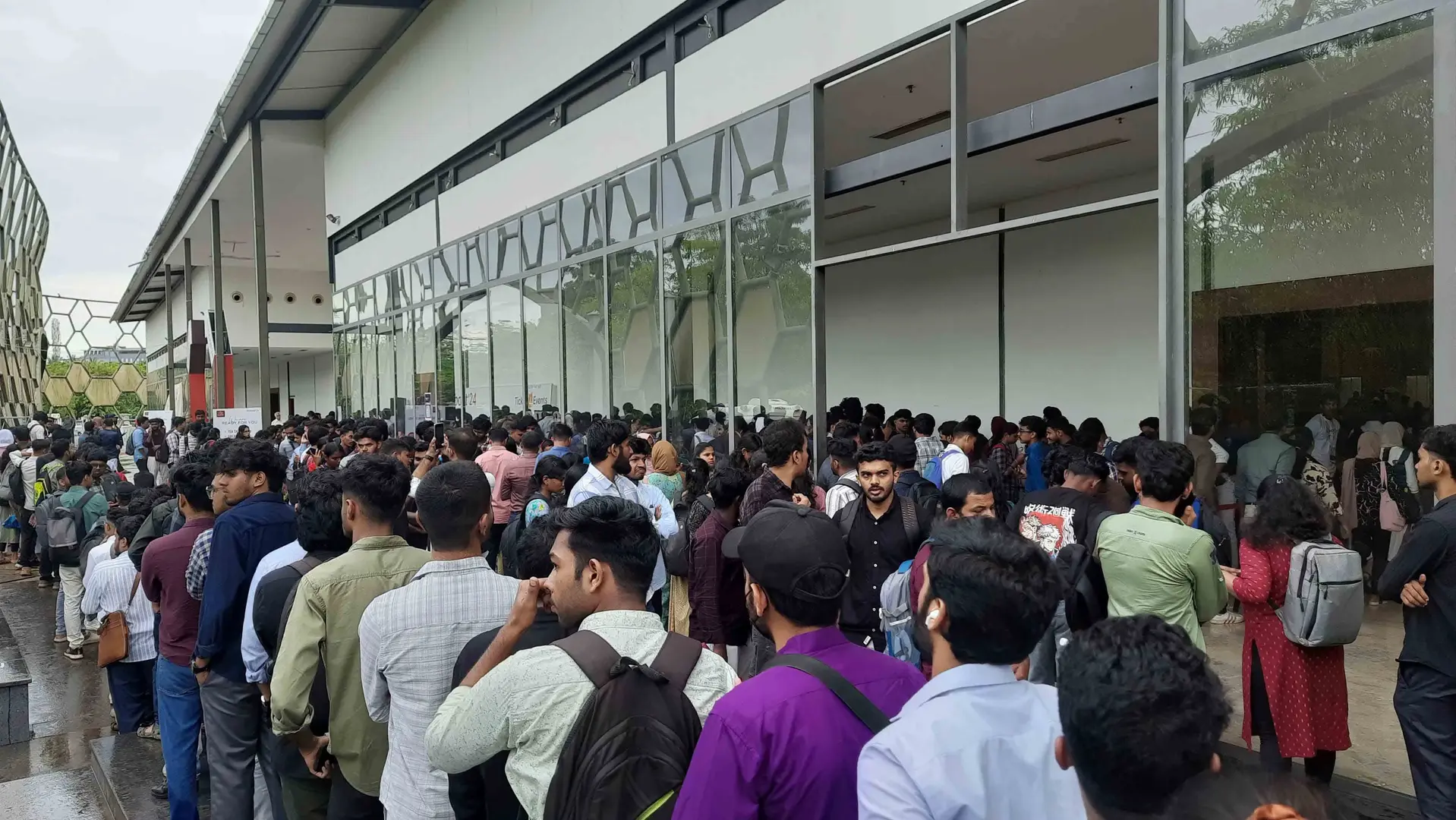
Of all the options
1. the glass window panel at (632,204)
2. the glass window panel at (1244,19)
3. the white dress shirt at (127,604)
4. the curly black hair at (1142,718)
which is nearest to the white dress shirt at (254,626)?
the white dress shirt at (127,604)

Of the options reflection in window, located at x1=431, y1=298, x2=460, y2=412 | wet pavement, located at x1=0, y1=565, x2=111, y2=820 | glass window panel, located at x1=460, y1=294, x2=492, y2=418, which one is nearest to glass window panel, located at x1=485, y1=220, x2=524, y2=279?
glass window panel, located at x1=460, y1=294, x2=492, y2=418

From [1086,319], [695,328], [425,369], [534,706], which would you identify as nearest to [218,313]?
[425,369]

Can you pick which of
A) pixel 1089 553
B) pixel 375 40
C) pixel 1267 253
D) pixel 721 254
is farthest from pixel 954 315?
pixel 375 40

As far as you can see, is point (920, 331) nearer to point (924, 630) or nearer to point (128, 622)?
point (128, 622)

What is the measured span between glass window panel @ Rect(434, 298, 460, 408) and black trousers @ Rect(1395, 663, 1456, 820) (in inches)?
578

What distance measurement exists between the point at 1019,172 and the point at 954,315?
3481 millimetres

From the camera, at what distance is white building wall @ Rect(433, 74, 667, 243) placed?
10750mm

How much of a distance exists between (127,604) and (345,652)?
12.3 feet

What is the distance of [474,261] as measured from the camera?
1539 cm

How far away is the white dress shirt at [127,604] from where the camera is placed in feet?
18.9

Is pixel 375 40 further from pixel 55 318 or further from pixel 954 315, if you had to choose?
pixel 55 318

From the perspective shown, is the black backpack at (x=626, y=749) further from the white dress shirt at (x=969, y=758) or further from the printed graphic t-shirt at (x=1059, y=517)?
the printed graphic t-shirt at (x=1059, y=517)

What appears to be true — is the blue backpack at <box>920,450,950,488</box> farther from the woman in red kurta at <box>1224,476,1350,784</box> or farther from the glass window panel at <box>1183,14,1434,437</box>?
the woman in red kurta at <box>1224,476,1350,784</box>

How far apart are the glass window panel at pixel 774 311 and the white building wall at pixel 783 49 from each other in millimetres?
1176
